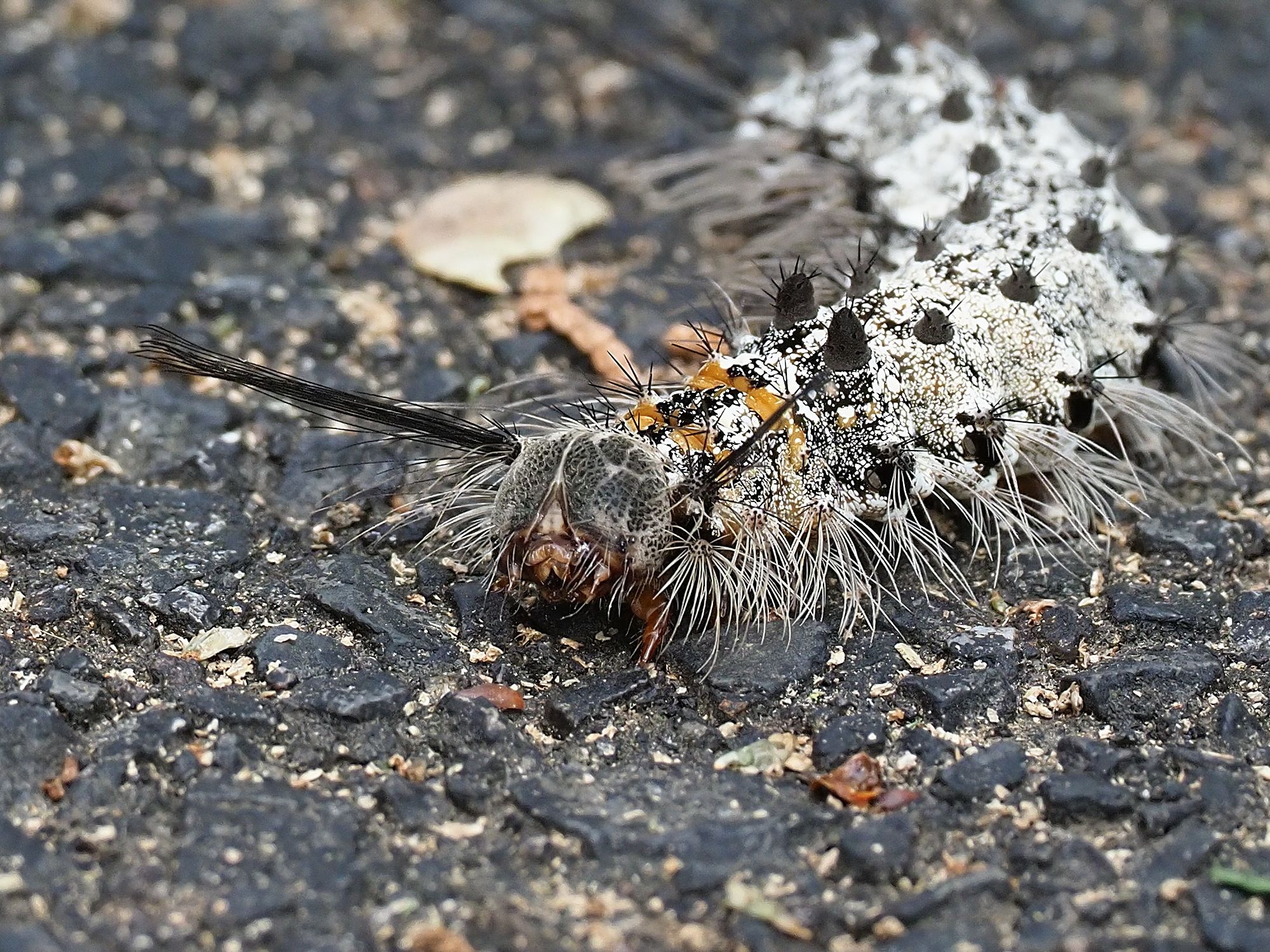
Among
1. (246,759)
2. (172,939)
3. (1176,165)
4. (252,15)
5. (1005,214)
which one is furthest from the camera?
(252,15)

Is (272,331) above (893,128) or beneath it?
beneath

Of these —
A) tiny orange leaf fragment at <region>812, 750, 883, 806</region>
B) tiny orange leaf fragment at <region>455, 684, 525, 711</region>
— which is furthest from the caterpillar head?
tiny orange leaf fragment at <region>812, 750, 883, 806</region>

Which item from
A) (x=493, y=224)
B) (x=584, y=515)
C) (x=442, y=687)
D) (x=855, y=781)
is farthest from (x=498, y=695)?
(x=493, y=224)

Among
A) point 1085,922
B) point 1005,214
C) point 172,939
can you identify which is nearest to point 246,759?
point 172,939

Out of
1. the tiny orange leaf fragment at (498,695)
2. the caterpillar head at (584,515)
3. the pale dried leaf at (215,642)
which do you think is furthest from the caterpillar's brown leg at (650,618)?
the pale dried leaf at (215,642)

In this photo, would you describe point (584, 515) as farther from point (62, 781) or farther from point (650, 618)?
point (62, 781)

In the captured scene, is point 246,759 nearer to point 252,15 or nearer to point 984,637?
point 984,637

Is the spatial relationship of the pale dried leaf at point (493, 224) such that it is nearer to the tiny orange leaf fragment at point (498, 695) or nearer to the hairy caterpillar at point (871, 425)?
the hairy caterpillar at point (871, 425)

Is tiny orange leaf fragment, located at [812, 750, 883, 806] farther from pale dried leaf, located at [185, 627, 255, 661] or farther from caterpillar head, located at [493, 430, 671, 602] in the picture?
pale dried leaf, located at [185, 627, 255, 661]
